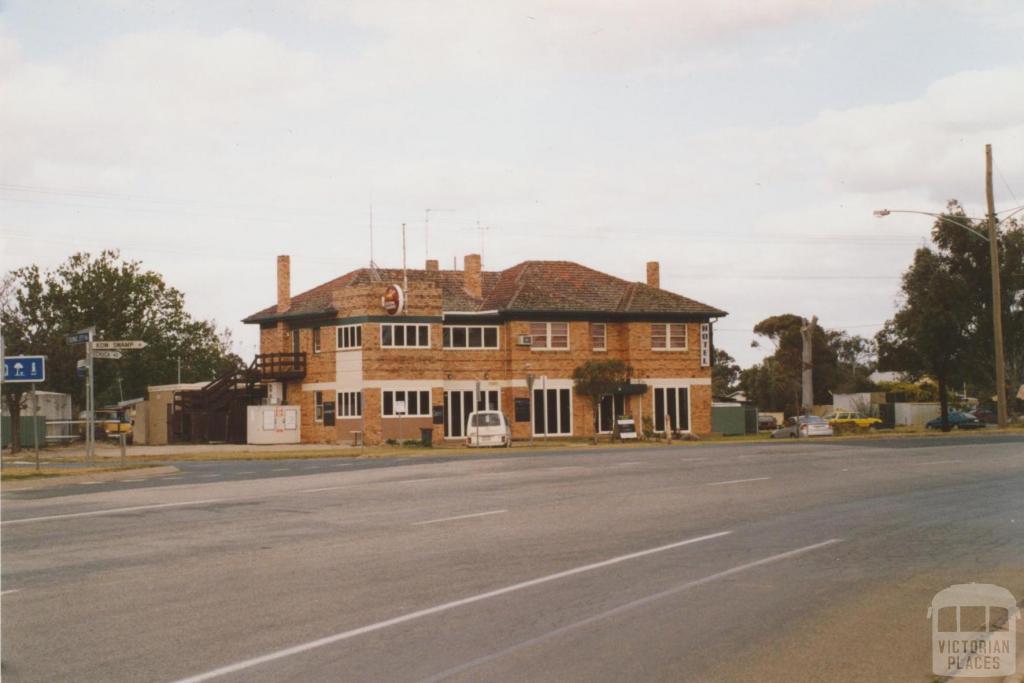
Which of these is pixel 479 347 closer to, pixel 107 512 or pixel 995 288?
pixel 995 288

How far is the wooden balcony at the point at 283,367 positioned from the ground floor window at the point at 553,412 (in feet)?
39.3

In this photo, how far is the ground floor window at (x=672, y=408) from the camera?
60.0m

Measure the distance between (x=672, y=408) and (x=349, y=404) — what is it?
55.4 feet

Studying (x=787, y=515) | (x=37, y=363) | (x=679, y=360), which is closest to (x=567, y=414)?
(x=679, y=360)

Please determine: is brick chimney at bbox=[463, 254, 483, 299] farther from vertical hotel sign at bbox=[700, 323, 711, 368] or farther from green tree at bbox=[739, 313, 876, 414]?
green tree at bbox=[739, 313, 876, 414]

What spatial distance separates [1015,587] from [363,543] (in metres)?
7.61

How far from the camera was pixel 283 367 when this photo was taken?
58625 millimetres

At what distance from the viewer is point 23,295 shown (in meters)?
78.2

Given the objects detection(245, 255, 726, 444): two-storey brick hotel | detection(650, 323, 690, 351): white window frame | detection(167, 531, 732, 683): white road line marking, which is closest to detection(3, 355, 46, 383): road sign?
detection(167, 531, 732, 683): white road line marking

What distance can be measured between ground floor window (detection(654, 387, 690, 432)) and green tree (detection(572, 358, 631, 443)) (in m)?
3.22

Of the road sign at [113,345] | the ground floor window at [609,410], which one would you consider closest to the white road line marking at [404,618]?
the road sign at [113,345]

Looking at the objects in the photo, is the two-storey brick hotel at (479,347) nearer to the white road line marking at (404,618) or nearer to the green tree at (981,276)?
the green tree at (981,276)

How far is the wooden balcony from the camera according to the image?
5828cm

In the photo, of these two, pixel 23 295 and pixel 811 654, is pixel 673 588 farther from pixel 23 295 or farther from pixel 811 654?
pixel 23 295
